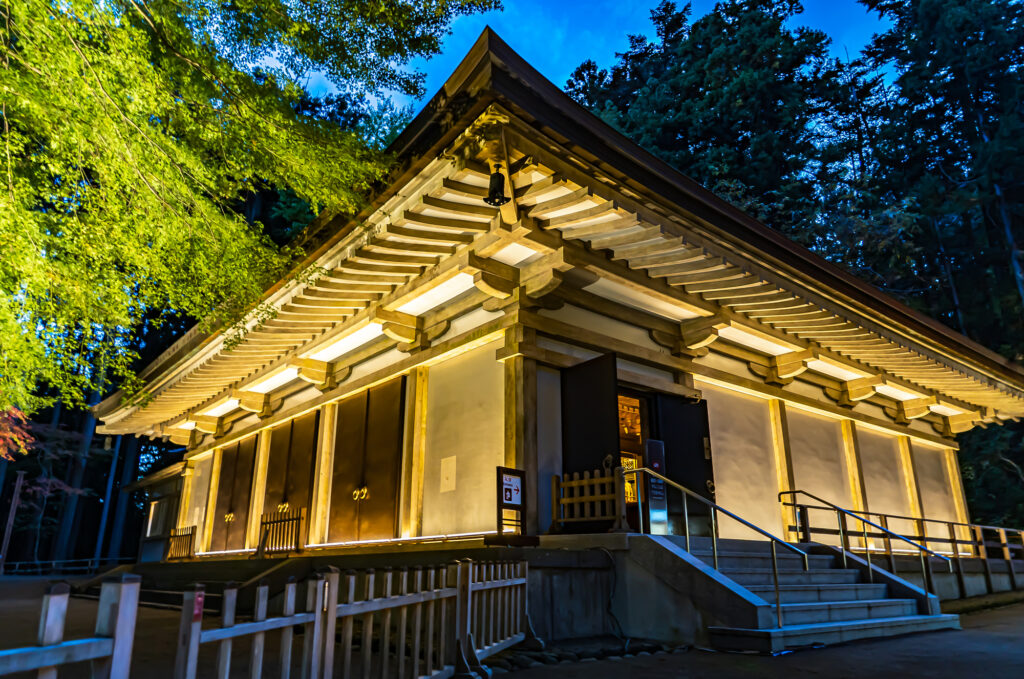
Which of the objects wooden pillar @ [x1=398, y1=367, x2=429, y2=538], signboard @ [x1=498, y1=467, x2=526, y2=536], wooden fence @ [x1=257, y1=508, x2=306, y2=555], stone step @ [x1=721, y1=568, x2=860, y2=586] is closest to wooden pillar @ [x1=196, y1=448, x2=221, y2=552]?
wooden fence @ [x1=257, y1=508, x2=306, y2=555]

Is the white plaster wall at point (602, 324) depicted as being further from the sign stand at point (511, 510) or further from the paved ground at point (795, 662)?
the paved ground at point (795, 662)

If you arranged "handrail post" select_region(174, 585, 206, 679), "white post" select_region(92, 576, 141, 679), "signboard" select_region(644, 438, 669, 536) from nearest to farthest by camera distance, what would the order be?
"white post" select_region(92, 576, 141, 679) → "handrail post" select_region(174, 585, 206, 679) → "signboard" select_region(644, 438, 669, 536)

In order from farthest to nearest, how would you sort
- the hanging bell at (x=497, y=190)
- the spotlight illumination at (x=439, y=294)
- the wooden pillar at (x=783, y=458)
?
the wooden pillar at (x=783, y=458) → the spotlight illumination at (x=439, y=294) → the hanging bell at (x=497, y=190)

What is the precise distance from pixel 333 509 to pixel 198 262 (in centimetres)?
516

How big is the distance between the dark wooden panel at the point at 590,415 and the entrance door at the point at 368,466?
107 inches

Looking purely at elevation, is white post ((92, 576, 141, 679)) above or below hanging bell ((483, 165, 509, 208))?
below

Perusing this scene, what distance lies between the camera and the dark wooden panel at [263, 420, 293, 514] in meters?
12.0

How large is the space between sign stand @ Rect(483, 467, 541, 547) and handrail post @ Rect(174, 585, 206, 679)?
4.63 meters

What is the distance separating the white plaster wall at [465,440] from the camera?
784 centimetres

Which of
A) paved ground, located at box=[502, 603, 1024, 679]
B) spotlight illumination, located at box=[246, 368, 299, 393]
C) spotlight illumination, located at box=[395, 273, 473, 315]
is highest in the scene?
spotlight illumination, located at box=[395, 273, 473, 315]

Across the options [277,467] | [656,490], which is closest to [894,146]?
[656,490]

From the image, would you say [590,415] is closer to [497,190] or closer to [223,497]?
[497,190]

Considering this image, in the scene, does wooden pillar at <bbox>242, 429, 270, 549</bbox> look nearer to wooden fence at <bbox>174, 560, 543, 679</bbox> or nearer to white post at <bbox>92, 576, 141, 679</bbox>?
wooden fence at <bbox>174, 560, 543, 679</bbox>

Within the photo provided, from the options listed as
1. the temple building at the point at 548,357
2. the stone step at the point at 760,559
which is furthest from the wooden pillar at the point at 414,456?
the stone step at the point at 760,559
